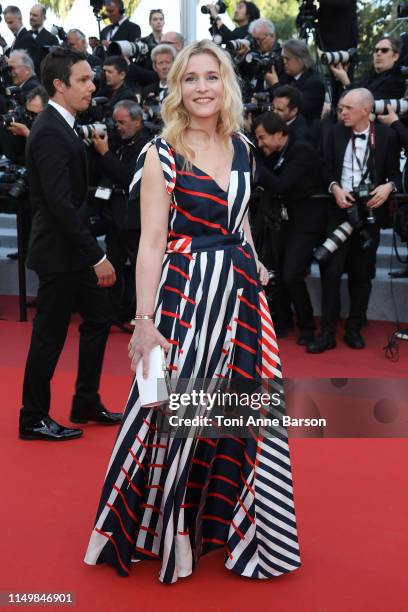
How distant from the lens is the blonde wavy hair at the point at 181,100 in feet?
8.55

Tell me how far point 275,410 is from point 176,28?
10025 millimetres

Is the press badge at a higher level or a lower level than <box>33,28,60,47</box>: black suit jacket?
lower

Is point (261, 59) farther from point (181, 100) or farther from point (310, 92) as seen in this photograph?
point (181, 100)

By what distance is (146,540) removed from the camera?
2791mm

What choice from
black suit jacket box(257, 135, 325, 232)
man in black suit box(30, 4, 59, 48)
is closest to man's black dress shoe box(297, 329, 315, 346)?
black suit jacket box(257, 135, 325, 232)

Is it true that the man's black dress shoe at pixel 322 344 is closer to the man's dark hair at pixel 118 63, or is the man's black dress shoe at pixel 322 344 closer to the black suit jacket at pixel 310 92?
the black suit jacket at pixel 310 92

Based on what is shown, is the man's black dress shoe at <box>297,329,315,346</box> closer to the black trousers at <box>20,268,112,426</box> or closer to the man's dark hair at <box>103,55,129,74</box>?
the black trousers at <box>20,268,112,426</box>

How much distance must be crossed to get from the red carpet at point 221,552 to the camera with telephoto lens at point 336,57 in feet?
11.0

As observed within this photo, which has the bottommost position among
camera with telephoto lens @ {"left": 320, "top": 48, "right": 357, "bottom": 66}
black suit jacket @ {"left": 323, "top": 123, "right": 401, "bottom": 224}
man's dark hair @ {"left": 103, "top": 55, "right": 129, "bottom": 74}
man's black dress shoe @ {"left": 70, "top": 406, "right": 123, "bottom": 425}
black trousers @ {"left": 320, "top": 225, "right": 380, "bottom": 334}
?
man's black dress shoe @ {"left": 70, "top": 406, "right": 123, "bottom": 425}

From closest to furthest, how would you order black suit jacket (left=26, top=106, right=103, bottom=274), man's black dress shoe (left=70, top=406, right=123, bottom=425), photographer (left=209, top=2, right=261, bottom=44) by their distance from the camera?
black suit jacket (left=26, top=106, right=103, bottom=274) < man's black dress shoe (left=70, top=406, right=123, bottom=425) < photographer (left=209, top=2, right=261, bottom=44)

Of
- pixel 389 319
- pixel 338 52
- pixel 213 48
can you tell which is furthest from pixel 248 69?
pixel 213 48

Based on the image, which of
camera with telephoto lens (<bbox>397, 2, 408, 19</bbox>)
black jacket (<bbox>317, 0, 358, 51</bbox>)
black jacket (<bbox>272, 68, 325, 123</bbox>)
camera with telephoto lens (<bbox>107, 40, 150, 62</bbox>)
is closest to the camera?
camera with telephoto lens (<bbox>397, 2, 408, 19</bbox>)

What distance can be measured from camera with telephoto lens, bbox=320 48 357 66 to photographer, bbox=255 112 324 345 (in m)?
1.07

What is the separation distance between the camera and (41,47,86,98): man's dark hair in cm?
388
